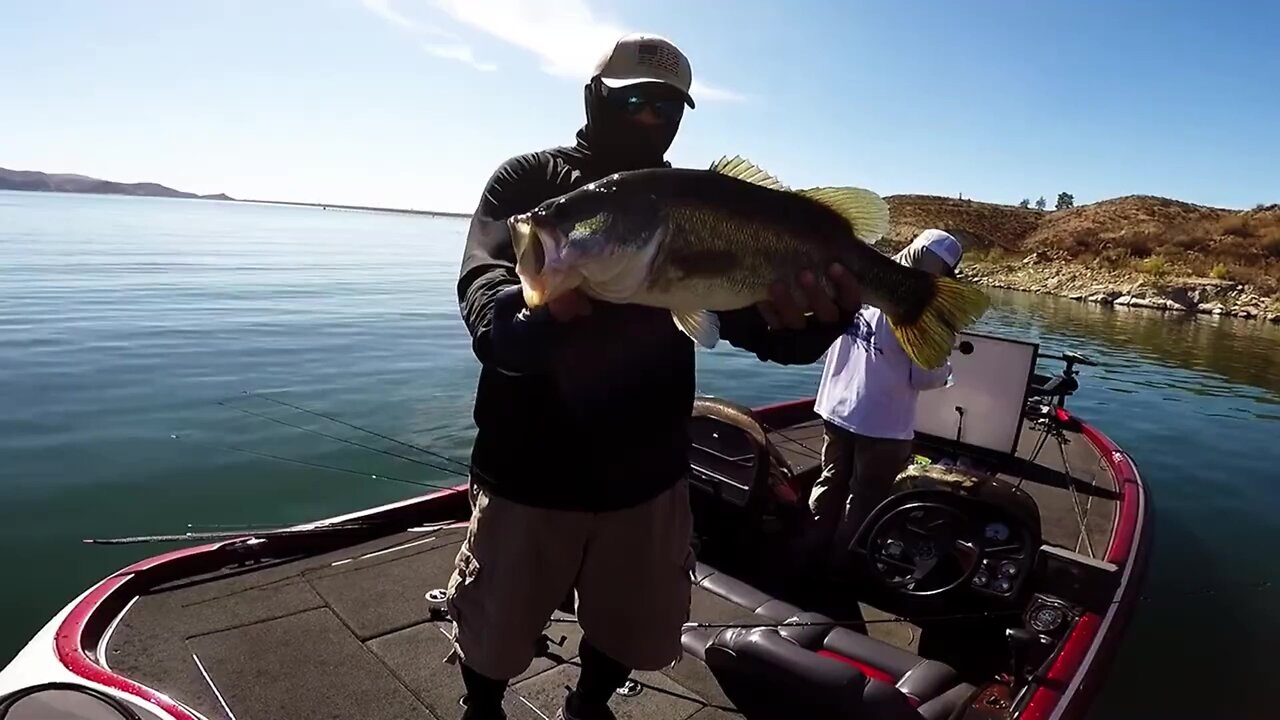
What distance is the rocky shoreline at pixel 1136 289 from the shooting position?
139 ft

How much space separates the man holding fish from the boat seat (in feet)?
3.40

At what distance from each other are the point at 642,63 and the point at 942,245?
3440 millimetres

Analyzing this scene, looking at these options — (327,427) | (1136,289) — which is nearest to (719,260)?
(327,427)

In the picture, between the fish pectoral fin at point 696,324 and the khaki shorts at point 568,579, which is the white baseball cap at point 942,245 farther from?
the fish pectoral fin at point 696,324

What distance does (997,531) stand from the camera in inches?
202

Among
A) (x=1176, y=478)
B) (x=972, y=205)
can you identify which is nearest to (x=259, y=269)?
(x=1176, y=478)

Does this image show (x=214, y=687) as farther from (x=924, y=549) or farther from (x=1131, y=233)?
(x=1131, y=233)

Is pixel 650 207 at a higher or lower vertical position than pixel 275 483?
higher

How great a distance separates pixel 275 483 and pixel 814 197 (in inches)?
425

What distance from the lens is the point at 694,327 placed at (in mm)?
2389

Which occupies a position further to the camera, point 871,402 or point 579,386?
point 871,402

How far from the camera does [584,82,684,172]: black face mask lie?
8.95 feet

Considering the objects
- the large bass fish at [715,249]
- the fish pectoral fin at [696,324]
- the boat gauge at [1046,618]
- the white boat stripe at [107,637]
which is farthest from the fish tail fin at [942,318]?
the white boat stripe at [107,637]

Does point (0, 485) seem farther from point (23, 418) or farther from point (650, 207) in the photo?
point (650, 207)
